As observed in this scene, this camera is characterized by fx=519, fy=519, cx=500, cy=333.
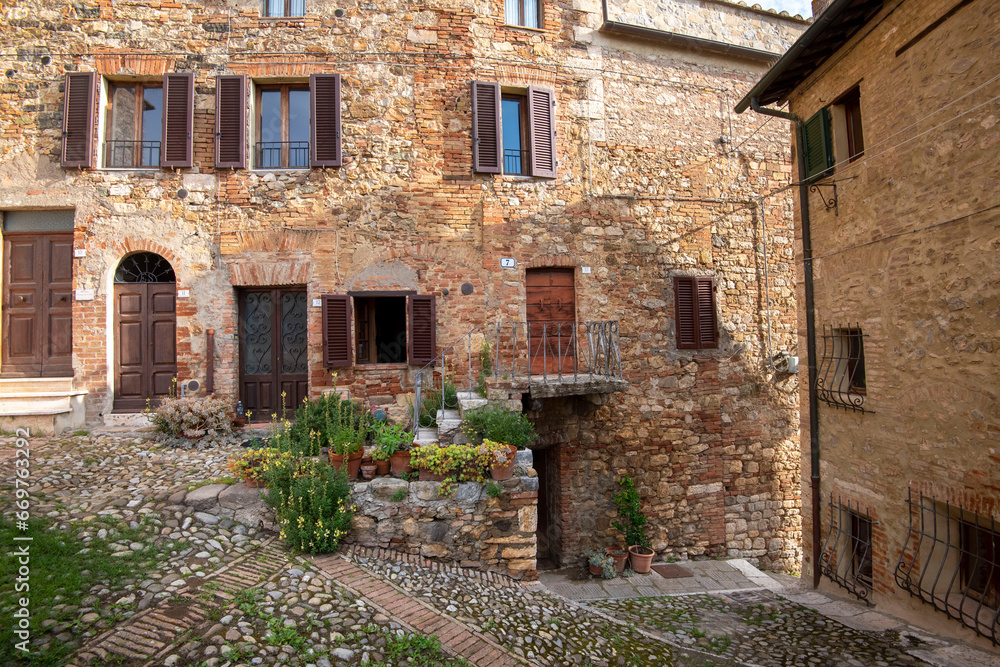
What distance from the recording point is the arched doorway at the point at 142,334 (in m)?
9.20

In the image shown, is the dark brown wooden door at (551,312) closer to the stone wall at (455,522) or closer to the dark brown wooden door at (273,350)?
the stone wall at (455,522)

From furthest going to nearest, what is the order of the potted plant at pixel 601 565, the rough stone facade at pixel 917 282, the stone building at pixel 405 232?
the stone building at pixel 405 232 < the potted plant at pixel 601 565 < the rough stone facade at pixel 917 282

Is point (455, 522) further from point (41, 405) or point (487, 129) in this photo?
point (41, 405)

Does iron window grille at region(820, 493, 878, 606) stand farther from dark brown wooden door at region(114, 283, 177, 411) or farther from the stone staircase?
the stone staircase

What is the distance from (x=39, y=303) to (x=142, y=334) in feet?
6.38

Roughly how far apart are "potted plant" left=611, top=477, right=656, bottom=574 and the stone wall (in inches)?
147

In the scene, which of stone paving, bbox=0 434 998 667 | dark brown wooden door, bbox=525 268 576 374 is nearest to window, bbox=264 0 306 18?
dark brown wooden door, bbox=525 268 576 374

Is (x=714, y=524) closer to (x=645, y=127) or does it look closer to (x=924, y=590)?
(x=924, y=590)

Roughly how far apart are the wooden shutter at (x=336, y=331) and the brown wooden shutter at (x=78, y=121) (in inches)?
189

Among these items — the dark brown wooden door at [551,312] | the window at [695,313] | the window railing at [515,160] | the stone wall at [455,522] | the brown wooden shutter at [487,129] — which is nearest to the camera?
the stone wall at [455,522]

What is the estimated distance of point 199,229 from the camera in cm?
917

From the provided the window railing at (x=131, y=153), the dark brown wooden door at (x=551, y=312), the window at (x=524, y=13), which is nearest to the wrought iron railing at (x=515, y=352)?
the dark brown wooden door at (x=551, y=312)

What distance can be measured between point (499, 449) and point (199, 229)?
22.4 ft

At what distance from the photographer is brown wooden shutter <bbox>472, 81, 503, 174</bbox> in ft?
31.9
